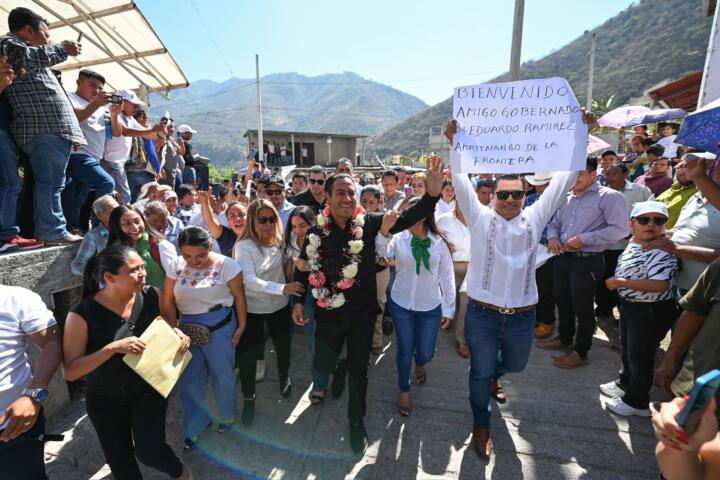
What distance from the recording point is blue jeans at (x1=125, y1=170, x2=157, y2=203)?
5.31 meters

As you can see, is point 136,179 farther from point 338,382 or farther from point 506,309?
point 506,309

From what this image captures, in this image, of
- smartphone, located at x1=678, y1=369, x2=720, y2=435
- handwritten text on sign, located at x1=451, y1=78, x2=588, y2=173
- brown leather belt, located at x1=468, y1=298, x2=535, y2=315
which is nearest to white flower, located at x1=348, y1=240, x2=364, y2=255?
handwritten text on sign, located at x1=451, y1=78, x2=588, y2=173

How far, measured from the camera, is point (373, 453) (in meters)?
2.78

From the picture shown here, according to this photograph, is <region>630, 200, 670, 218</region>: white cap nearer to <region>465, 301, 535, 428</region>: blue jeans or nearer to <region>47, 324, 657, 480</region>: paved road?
<region>465, 301, 535, 428</region>: blue jeans

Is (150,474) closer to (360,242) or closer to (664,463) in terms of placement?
(360,242)

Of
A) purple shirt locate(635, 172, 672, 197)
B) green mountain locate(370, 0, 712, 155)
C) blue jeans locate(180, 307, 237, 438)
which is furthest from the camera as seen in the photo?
green mountain locate(370, 0, 712, 155)

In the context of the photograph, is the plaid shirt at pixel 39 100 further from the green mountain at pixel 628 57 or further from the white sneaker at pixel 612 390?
the green mountain at pixel 628 57

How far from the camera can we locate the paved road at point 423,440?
2602 millimetres

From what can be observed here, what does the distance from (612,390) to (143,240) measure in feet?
14.8

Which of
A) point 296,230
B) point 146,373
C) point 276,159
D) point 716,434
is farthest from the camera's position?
point 276,159

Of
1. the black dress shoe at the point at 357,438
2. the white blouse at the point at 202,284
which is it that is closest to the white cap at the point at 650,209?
the black dress shoe at the point at 357,438

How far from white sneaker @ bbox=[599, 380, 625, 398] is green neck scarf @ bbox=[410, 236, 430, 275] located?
2.09m

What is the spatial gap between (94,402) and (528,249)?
3.12 metres

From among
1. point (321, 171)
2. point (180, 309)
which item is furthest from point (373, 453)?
point (321, 171)
